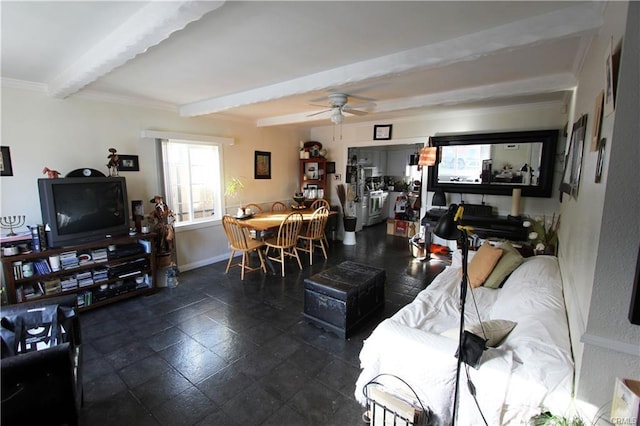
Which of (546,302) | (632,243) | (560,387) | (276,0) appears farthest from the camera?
(546,302)

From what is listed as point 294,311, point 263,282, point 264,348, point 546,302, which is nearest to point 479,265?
point 546,302

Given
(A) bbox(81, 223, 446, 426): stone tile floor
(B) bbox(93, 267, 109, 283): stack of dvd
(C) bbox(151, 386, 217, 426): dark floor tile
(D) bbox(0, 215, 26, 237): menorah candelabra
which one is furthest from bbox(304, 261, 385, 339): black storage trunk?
(D) bbox(0, 215, 26, 237): menorah candelabra

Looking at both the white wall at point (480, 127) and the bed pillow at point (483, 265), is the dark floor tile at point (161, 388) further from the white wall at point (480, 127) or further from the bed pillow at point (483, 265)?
the white wall at point (480, 127)

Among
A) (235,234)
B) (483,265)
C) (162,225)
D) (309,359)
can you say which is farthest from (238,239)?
(483,265)

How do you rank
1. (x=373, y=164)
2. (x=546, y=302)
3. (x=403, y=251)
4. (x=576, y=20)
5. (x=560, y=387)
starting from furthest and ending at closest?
(x=373, y=164), (x=403, y=251), (x=546, y=302), (x=576, y=20), (x=560, y=387)

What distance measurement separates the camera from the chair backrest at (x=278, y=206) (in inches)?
220

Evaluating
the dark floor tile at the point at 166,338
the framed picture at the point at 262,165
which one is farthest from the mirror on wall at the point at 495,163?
the dark floor tile at the point at 166,338

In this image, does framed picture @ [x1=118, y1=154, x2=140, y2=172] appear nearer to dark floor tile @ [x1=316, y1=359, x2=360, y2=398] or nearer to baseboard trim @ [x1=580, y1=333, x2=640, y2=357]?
dark floor tile @ [x1=316, y1=359, x2=360, y2=398]

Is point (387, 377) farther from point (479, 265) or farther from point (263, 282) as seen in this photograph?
point (263, 282)

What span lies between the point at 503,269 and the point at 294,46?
2470mm

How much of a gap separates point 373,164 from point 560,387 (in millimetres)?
6522

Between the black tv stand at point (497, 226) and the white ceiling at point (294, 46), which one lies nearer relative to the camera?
the white ceiling at point (294, 46)

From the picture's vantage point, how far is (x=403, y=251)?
17.2 ft

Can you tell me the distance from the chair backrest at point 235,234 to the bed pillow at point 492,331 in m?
3.01
